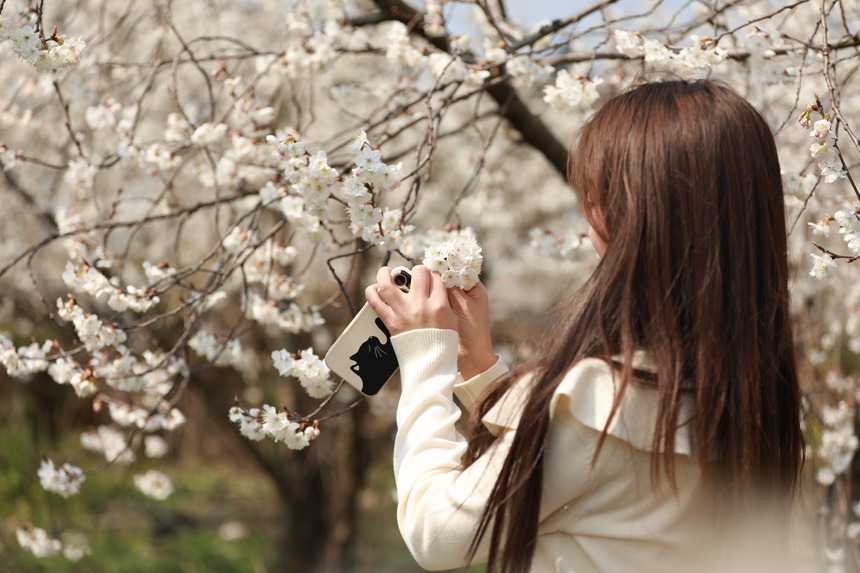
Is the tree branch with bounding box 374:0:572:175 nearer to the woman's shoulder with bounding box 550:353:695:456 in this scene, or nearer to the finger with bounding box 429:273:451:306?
the finger with bounding box 429:273:451:306

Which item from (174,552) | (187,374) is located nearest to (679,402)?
(187,374)

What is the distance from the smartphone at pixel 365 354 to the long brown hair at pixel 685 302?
0.28 meters

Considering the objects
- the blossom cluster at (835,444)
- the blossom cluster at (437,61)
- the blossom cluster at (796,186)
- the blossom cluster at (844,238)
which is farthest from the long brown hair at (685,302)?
the blossom cluster at (835,444)

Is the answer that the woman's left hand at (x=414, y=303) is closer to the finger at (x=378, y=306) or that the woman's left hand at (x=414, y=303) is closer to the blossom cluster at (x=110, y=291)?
the finger at (x=378, y=306)

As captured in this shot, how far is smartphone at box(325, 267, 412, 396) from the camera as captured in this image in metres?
1.22

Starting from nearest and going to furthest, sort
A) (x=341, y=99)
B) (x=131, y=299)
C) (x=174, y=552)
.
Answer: (x=131, y=299) → (x=341, y=99) → (x=174, y=552)

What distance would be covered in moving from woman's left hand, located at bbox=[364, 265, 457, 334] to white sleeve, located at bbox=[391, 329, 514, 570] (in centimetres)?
2

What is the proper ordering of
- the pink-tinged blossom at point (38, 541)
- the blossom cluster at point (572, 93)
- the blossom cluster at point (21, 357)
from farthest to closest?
1. the pink-tinged blossom at point (38, 541)
2. the blossom cluster at point (572, 93)
3. the blossom cluster at point (21, 357)

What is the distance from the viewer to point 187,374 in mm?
1765

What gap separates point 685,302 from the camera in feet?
3.07

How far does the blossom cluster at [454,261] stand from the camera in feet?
3.75

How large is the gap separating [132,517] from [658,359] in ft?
17.8

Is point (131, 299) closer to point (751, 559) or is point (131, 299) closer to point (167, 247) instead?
point (751, 559)

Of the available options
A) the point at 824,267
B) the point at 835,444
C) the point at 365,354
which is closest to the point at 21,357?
the point at 365,354
